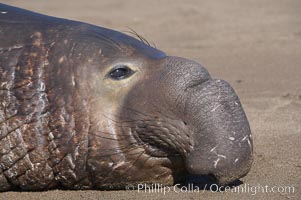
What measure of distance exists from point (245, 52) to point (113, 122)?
6.01m

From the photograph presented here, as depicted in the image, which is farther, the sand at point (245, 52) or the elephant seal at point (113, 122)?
the sand at point (245, 52)

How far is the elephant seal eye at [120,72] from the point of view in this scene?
489 cm

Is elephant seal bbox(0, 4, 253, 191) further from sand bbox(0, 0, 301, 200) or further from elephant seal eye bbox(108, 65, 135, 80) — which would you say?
sand bbox(0, 0, 301, 200)

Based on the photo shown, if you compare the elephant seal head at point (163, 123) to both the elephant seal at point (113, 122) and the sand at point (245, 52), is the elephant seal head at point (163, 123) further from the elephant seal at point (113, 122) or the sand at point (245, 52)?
the sand at point (245, 52)

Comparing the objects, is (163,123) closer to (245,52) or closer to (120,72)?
(120,72)

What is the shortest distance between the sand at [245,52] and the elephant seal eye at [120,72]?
30.6 inches

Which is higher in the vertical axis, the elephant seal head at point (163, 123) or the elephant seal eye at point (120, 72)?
the elephant seal eye at point (120, 72)

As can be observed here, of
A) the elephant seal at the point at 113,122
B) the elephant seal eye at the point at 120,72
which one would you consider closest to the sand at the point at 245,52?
the elephant seal at the point at 113,122

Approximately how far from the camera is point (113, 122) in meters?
4.76

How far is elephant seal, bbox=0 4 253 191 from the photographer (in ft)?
15.0

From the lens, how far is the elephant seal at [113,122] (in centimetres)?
456

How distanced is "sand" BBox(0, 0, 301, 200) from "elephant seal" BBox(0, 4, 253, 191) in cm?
17

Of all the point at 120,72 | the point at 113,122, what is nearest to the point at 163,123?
the point at 113,122

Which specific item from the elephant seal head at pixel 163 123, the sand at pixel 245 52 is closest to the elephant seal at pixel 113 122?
the elephant seal head at pixel 163 123
